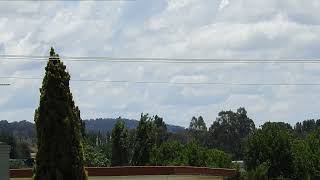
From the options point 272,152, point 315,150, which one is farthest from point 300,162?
point 315,150

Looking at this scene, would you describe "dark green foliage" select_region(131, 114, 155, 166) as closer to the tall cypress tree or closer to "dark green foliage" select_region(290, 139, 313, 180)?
"dark green foliage" select_region(290, 139, 313, 180)

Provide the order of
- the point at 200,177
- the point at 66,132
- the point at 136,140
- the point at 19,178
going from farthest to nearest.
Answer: the point at 136,140, the point at 200,177, the point at 19,178, the point at 66,132

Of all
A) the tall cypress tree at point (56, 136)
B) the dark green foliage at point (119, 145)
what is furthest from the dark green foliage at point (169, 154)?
the tall cypress tree at point (56, 136)

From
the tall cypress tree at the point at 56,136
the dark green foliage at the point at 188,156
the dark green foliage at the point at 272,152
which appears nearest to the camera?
the tall cypress tree at the point at 56,136

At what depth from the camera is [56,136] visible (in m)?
27.4

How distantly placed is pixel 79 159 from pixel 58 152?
2.88ft

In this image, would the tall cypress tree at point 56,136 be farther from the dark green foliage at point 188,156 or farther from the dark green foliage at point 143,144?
the dark green foliage at point 188,156

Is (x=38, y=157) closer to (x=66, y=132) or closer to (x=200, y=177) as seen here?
(x=66, y=132)

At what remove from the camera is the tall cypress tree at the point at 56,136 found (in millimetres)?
27438

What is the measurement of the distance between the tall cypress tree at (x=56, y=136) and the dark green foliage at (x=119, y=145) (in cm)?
4149

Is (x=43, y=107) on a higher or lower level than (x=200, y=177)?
higher

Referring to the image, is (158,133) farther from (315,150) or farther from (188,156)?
(315,150)

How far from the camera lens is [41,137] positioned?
90.3ft

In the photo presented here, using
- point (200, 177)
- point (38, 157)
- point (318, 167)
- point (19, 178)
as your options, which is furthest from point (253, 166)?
point (38, 157)
